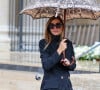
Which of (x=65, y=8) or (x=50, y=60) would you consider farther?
(x=65, y=8)

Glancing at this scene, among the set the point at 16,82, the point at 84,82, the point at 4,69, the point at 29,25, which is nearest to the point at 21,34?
the point at 29,25

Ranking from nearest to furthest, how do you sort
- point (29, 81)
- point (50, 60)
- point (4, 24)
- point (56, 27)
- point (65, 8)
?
point (50, 60)
point (56, 27)
point (65, 8)
point (29, 81)
point (4, 24)

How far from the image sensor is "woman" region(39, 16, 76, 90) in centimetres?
493

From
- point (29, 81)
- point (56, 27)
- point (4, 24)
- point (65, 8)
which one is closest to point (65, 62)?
point (56, 27)

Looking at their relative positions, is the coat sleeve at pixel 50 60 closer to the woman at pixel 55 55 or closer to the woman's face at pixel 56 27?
the woman at pixel 55 55

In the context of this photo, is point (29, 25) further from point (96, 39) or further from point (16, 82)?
point (16, 82)

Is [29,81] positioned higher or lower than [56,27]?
lower

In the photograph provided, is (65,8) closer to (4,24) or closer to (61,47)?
(61,47)

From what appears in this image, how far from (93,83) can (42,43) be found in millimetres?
3433

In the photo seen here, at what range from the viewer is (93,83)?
326 inches

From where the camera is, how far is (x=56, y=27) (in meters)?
5.01

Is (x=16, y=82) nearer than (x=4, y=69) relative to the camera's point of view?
Yes

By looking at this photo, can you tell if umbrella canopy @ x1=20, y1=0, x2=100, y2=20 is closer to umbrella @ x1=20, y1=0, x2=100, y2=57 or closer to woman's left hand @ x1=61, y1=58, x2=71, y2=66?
umbrella @ x1=20, y1=0, x2=100, y2=57

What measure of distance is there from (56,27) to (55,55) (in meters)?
0.33
